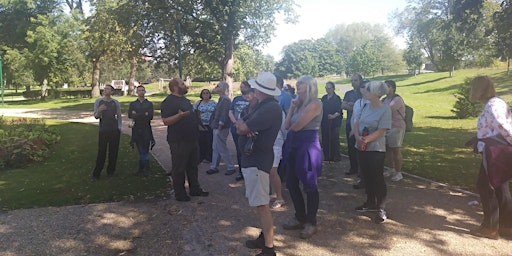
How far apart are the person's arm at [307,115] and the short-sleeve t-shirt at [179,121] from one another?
6.93ft

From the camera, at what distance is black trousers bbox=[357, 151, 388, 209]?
15.7ft


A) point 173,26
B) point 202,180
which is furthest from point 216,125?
point 173,26

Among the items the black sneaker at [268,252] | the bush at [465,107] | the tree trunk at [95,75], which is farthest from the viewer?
the tree trunk at [95,75]

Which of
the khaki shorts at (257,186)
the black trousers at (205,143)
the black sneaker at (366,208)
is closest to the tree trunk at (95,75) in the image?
the black trousers at (205,143)

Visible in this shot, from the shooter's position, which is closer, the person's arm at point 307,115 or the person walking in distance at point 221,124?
the person's arm at point 307,115

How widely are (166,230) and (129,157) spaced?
15.6 feet

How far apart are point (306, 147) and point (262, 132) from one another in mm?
727

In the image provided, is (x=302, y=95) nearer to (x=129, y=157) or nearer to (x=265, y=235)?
(x=265, y=235)


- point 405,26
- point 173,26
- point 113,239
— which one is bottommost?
point 113,239

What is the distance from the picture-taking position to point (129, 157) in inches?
353

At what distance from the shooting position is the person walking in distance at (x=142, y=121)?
7031mm

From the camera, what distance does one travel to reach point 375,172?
4812 mm

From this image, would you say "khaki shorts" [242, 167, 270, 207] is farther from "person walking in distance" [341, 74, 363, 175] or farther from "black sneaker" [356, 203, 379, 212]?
"person walking in distance" [341, 74, 363, 175]

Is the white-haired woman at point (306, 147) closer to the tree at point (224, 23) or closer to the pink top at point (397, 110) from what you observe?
the pink top at point (397, 110)
